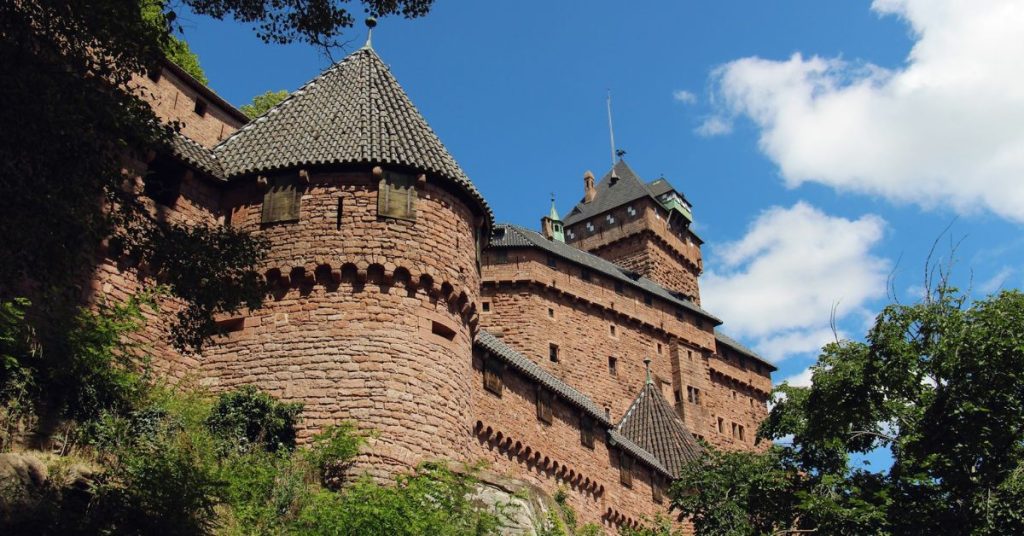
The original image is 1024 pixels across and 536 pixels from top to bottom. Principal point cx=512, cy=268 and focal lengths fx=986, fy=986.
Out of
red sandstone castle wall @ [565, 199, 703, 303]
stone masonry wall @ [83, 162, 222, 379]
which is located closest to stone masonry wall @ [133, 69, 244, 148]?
stone masonry wall @ [83, 162, 222, 379]

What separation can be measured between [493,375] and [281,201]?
6626 millimetres

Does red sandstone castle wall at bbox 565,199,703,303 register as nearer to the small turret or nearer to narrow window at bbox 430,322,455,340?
the small turret

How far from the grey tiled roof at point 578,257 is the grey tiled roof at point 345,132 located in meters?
19.1

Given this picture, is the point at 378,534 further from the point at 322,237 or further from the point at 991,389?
the point at 991,389

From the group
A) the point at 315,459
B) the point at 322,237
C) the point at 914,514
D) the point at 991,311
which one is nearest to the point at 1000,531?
the point at 914,514

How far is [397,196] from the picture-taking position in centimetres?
1605

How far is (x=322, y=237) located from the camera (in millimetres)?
15594

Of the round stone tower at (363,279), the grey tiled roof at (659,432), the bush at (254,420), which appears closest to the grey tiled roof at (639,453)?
the grey tiled roof at (659,432)

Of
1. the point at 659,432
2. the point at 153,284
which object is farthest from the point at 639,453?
the point at 153,284

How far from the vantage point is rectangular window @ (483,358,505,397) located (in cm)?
2038

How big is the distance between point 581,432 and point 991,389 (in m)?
10.8

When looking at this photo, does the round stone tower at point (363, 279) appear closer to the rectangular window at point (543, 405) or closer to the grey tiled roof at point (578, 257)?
the rectangular window at point (543, 405)

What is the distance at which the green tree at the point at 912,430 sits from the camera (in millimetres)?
15383

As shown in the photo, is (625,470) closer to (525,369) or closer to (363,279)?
(525,369)
